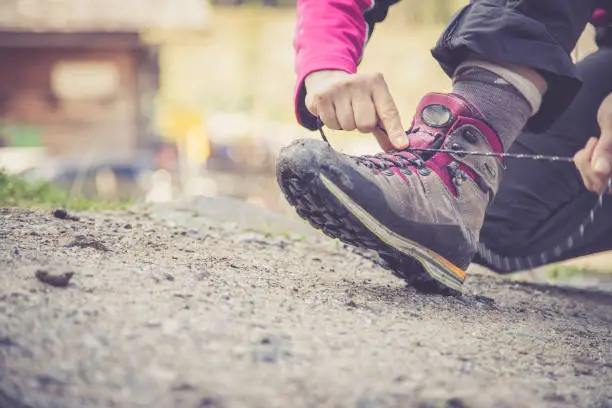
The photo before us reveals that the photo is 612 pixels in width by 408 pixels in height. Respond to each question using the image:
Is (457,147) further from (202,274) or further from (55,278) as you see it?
(55,278)

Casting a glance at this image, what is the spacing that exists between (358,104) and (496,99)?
0.45 metres

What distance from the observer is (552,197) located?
102 inches

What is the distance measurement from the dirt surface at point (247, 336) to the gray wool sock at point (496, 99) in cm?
53

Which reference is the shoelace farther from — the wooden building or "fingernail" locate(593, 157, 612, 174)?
the wooden building

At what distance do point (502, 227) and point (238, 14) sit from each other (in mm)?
33132

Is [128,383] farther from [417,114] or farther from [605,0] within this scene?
[605,0]

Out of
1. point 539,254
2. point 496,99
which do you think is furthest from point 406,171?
point 539,254

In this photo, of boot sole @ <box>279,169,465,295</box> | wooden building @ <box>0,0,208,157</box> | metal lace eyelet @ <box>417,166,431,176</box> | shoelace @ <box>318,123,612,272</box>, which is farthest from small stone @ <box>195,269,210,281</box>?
wooden building @ <box>0,0,208,157</box>

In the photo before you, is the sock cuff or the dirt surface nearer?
the dirt surface

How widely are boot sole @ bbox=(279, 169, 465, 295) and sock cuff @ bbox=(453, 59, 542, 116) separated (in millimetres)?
534

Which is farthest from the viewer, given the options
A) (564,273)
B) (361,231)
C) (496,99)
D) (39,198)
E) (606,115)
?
(564,273)

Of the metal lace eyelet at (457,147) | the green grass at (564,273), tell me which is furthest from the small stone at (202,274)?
the green grass at (564,273)

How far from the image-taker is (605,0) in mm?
2180

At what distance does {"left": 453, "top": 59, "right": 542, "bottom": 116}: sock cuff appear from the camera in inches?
76.4
